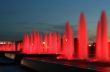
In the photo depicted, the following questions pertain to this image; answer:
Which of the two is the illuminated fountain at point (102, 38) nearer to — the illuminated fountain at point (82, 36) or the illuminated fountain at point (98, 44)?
the illuminated fountain at point (98, 44)

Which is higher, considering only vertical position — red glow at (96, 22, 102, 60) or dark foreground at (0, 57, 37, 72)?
red glow at (96, 22, 102, 60)

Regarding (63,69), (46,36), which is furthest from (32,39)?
(63,69)

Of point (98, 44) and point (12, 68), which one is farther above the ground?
point (98, 44)

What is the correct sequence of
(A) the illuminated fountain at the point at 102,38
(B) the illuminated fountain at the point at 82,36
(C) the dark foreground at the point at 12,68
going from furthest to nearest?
(B) the illuminated fountain at the point at 82,36 → (C) the dark foreground at the point at 12,68 → (A) the illuminated fountain at the point at 102,38

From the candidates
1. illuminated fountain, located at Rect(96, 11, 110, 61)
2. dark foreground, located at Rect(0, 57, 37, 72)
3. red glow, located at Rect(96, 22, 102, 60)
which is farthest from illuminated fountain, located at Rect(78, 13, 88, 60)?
dark foreground, located at Rect(0, 57, 37, 72)

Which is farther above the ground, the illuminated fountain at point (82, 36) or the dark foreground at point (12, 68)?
the illuminated fountain at point (82, 36)

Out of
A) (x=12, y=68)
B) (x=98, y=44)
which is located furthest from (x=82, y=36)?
(x=12, y=68)

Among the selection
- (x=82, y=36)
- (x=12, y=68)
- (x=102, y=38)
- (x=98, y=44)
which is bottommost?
(x=12, y=68)

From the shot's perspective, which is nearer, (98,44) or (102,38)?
(102,38)

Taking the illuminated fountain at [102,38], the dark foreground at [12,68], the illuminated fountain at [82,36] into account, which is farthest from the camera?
the illuminated fountain at [82,36]

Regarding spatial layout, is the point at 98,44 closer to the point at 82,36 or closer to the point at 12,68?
the point at 82,36

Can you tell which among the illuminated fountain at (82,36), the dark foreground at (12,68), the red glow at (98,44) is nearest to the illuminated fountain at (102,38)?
the red glow at (98,44)

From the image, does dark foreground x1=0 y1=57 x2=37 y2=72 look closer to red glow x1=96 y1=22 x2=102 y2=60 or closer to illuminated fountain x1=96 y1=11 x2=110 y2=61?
red glow x1=96 y1=22 x2=102 y2=60

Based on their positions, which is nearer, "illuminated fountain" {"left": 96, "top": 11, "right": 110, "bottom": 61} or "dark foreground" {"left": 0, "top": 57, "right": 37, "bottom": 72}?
"illuminated fountain" {"left": 96, "top": 11, "right": 110, "bottom": 61}
